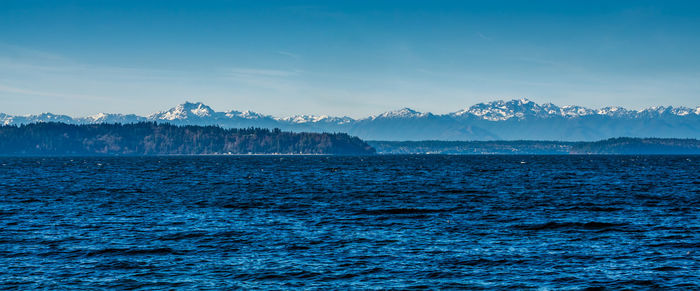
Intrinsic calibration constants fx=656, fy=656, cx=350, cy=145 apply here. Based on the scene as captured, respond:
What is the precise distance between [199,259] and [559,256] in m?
19.3

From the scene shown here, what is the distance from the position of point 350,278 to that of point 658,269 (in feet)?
50.1

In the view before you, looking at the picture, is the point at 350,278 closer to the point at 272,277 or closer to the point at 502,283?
the point at 272,277

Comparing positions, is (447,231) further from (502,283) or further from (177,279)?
(177,279)

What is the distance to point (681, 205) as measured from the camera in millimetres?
63125

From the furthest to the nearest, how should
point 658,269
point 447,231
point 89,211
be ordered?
point 89,211
point 447,231
point 658,269

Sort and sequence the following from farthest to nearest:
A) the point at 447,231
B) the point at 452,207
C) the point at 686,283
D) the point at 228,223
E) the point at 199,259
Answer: the point at 452,207
the point at 228,223
the point at 447,231
the point at 199,259
the point at 686,283

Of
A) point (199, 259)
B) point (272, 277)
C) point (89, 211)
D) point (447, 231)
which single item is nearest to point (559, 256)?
point (447, 231)

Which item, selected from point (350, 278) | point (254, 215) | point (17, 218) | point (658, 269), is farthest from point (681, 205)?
point (17, 218)

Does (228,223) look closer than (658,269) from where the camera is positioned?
No

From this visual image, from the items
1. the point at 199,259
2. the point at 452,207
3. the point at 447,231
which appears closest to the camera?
the point at 199,259

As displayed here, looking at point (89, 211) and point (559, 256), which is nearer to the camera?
point (559, 256)

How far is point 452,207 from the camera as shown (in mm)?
61969

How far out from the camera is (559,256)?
35.6 m

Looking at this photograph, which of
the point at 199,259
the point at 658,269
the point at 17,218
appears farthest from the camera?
the point at 17,218
